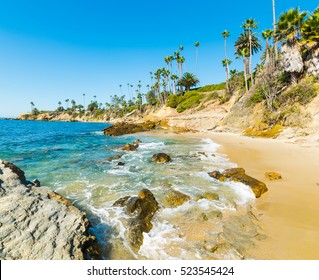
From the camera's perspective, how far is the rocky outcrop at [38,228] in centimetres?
408

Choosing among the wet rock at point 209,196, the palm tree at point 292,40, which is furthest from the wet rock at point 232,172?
the palm tree at point 292,40

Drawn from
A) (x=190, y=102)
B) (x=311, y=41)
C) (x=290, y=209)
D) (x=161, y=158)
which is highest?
(x=311, y=41)

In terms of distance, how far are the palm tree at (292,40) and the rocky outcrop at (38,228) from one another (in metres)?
34.9

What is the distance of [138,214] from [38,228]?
125 inches

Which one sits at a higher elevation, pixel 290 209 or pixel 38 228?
pixel 38 228

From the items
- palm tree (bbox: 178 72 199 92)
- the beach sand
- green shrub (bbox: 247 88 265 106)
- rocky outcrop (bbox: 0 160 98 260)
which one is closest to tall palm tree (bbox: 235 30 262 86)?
green shrub (bbox: 247 88 265 106)

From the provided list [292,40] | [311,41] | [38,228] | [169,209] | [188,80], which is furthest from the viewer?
[188,80]

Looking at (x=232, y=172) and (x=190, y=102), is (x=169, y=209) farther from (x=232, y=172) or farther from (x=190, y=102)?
(x=190, y=102)

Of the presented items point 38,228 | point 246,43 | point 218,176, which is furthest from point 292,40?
point 38,228

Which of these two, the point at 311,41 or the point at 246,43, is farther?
the point at 246,43

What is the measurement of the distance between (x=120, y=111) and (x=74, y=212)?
121m

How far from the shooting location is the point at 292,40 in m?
29.5

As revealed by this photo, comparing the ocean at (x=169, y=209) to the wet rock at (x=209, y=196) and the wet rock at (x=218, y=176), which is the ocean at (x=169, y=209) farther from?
the wet rock at (x=218, y=176)

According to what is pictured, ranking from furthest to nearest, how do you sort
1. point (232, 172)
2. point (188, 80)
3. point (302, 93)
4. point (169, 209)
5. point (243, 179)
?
1. point (188, 80)
2. point (302, 93)
3. point (232, 172)
4. point (243, 179)
5. point (169, 209)
